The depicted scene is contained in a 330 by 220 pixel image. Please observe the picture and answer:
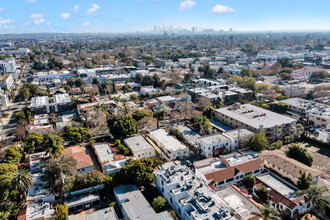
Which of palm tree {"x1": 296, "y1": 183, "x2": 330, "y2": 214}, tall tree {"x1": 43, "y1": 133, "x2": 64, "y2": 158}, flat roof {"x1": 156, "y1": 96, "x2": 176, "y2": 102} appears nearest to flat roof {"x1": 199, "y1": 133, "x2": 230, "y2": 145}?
palm tree {"x1": 296, "y1": 183, "x2": 330, "y2": 214}

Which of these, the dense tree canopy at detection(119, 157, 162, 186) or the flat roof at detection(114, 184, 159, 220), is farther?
the dense tree canopy at detection(119, 157, 162, 186)

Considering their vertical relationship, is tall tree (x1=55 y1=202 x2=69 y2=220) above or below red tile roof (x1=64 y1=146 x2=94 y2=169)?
below

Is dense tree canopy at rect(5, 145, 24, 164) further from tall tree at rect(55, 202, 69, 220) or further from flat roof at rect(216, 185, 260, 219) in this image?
flat roof at rect(216, 185, 260, 219)

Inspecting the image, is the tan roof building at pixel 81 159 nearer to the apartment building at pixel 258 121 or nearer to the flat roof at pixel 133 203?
the flat roof at pixel 133 203

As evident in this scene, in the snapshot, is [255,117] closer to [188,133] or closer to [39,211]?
[188,133]

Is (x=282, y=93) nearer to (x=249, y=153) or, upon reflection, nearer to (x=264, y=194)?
(x=249, y=153)

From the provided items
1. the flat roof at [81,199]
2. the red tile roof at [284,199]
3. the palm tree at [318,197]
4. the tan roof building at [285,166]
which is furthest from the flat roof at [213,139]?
the flat roof at [81,199]
